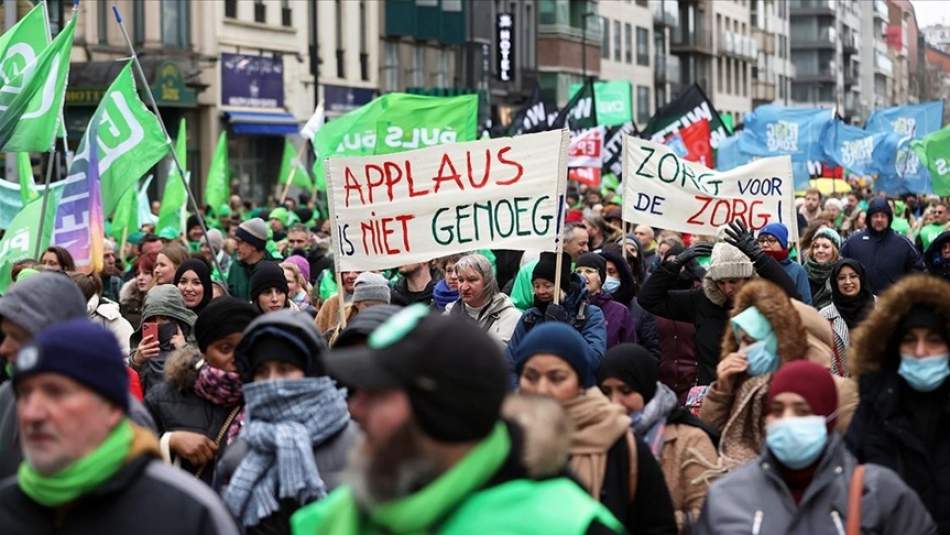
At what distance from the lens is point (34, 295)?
522 cm

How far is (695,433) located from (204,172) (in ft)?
126

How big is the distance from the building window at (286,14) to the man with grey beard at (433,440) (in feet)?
147

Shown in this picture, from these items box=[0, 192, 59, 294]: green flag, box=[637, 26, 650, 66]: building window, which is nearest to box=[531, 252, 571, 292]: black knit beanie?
box=[0, 192, 59, 294]: green flag

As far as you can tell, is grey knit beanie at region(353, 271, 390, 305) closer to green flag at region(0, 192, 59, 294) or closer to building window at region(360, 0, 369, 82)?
green flag at region(0, 192, 59, 294)

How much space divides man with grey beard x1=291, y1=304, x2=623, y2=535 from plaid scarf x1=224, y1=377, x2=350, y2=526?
1.86 meters

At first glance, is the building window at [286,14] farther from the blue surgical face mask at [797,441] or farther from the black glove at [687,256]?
the blue surgical face mask at [797,441]

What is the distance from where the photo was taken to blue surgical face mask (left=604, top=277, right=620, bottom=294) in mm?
11332

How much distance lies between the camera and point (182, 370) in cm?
643

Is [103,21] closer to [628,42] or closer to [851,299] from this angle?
[851,299]

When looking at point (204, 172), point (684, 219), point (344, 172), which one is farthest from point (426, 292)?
point (204, 172)

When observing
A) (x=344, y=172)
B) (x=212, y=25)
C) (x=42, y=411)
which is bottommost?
(x=42, y=411)

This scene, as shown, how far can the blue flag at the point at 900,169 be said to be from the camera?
28.8m

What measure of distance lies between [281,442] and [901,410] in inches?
77.4

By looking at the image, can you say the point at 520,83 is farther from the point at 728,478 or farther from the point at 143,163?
the point at 728,478
